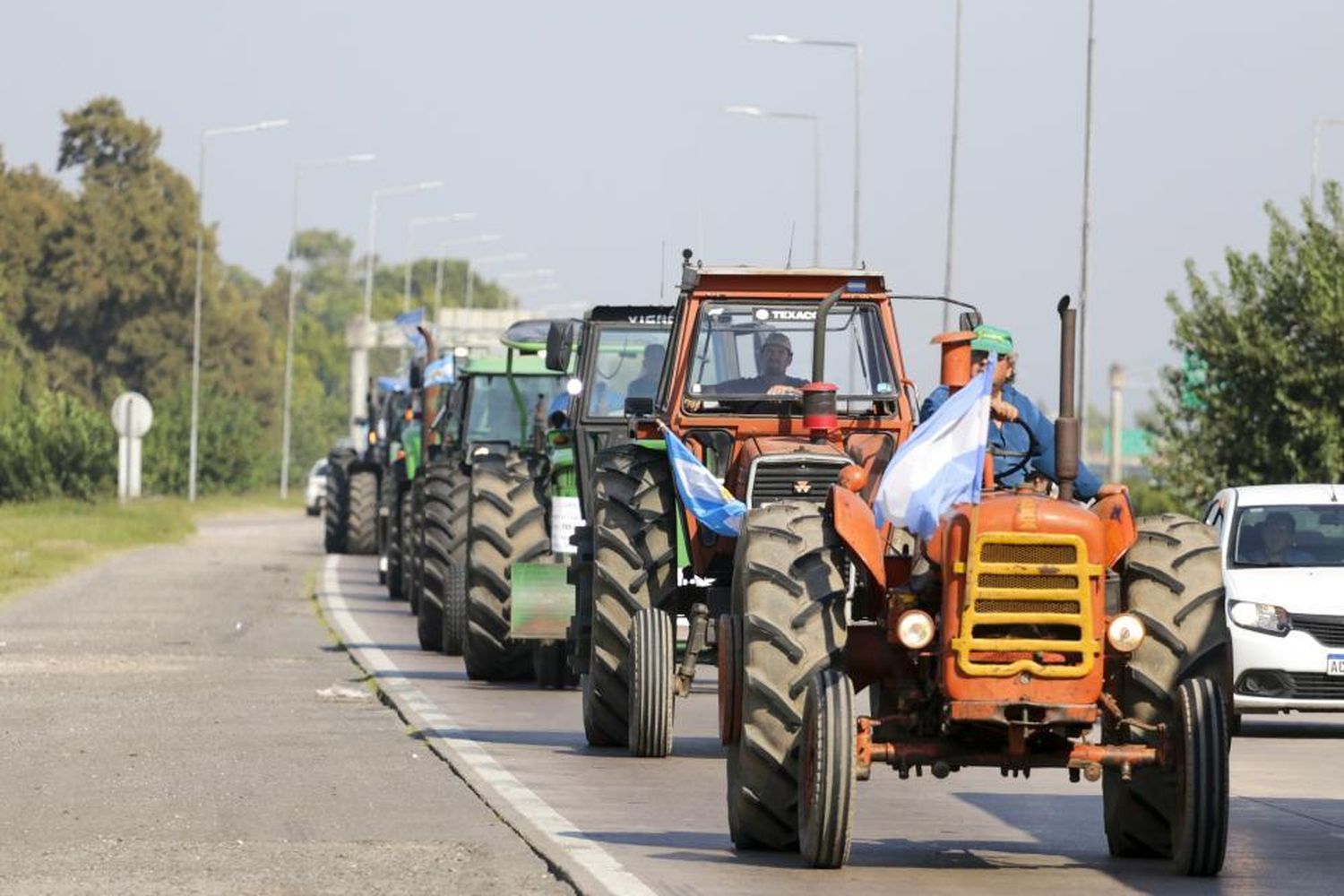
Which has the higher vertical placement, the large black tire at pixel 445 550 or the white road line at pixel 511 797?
the large black tire at pixel 445 550

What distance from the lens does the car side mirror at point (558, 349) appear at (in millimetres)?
19562

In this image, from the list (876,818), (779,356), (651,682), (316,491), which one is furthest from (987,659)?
(316,491)

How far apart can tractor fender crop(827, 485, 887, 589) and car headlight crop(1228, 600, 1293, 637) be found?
8799 millimetres

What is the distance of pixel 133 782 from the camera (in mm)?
15312

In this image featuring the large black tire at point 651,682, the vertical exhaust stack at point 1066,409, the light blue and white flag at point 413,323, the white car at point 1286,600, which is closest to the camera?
the vertical exhaust stack at point 1066,409

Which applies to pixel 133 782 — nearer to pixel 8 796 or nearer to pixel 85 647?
pixel 8 796

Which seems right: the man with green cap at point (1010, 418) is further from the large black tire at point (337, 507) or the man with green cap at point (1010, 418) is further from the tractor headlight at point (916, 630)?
the large black tire at point (337, 507)

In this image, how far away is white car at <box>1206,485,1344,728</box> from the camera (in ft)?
66.7

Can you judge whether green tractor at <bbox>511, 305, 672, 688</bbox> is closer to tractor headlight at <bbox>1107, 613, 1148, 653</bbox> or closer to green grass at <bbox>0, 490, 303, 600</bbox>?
tractor headlight at <bbox>1107, 613, 1148, 653</bbox>

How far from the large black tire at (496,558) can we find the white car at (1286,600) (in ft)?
17.1

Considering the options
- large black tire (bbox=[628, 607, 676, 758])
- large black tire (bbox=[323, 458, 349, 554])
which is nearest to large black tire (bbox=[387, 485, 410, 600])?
large black tire (bbox=[323, 458, 349, 554])

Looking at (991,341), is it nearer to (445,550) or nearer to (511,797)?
(511,797)

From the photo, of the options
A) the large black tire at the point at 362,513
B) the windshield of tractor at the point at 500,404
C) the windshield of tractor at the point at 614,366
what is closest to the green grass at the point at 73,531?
the large black tire at the point at 362,513

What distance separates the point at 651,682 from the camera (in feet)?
55.9
